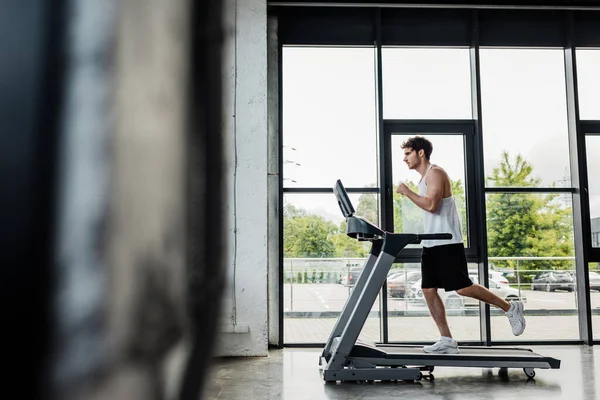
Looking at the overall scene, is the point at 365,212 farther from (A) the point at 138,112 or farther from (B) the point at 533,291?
(A) the point at 138,112

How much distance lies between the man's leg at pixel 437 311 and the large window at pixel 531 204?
4.51ft

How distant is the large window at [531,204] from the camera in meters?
4.54

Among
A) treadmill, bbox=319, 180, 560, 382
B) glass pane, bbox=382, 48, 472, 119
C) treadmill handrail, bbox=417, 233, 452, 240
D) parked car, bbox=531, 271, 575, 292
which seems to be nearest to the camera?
treadmill, bbox=319, 180, 560, 382

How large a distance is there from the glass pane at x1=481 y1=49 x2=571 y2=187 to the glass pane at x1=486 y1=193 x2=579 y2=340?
187mm

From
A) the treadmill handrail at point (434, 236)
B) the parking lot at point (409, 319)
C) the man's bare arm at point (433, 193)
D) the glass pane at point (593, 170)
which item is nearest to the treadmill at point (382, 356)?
the treadmill handrail at point (434, 236)

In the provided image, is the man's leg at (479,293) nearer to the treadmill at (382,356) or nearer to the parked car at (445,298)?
the treadmill at (382,356)

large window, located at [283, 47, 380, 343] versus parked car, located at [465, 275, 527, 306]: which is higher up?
large window, located at [283, 47, 380, 343]

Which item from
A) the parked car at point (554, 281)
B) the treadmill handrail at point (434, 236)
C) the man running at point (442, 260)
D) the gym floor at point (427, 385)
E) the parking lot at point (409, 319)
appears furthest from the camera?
the parked car at point (554, 281)

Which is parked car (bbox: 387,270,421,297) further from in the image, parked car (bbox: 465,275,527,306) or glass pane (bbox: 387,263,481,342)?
parked car (bbox: 465,275,527,306)

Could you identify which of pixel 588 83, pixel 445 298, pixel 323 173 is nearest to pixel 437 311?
pixel 445 298

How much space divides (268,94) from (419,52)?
139cm

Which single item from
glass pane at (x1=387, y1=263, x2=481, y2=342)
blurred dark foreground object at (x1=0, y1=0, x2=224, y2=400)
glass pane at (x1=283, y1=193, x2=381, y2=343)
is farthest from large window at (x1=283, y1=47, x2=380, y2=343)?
blurred dark foreground object at (x1=0, y1=0, x2=224, y2=400)

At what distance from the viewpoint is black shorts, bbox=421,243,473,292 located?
3.23 m

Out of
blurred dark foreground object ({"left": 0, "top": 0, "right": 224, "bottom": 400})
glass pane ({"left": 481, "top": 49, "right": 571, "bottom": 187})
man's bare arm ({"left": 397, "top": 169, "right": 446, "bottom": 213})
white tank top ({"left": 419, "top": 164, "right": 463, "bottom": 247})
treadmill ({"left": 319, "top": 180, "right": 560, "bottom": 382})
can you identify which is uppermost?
glass pane ({"left": 481, "top": 49, "right": 571, "bottom": 187})
